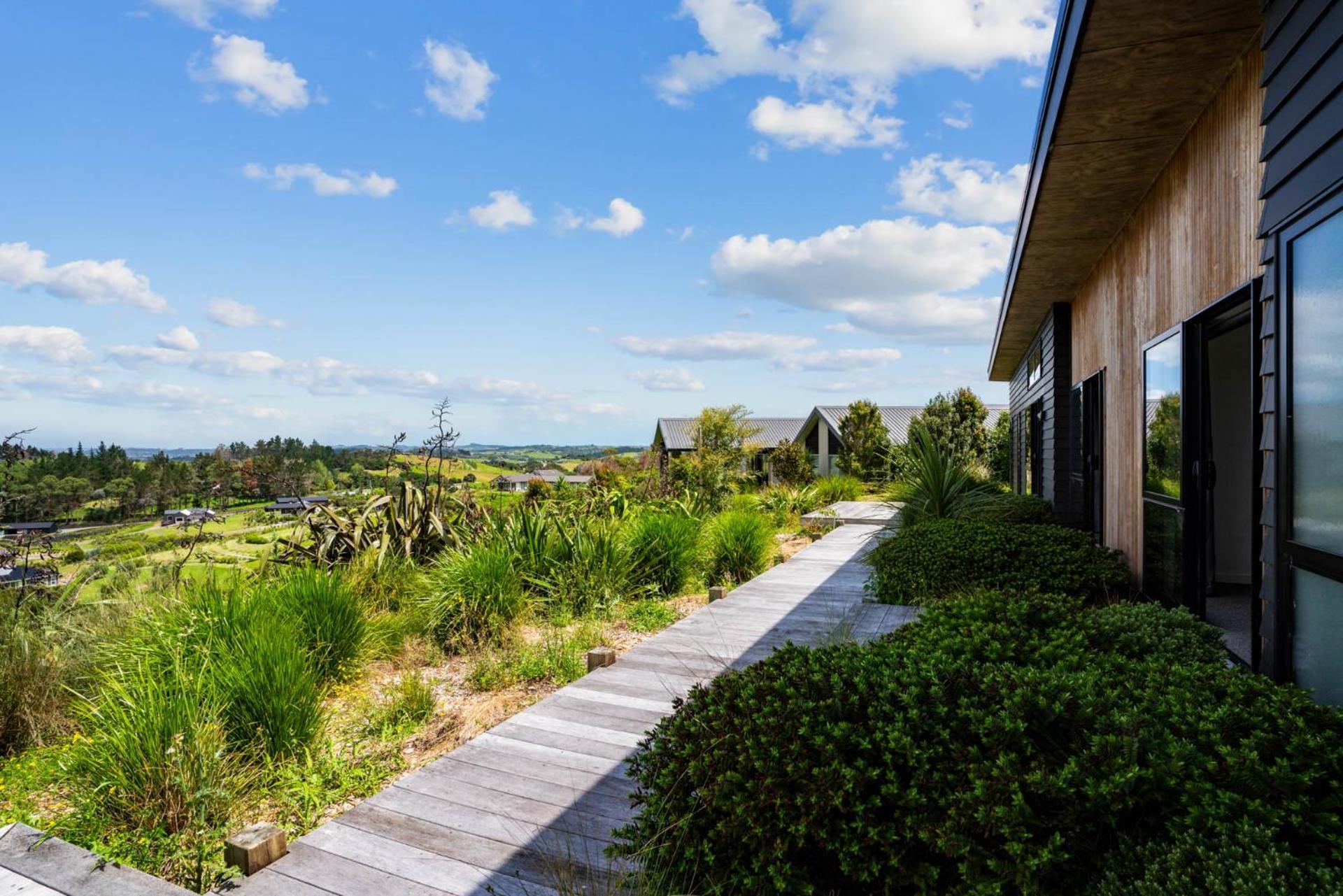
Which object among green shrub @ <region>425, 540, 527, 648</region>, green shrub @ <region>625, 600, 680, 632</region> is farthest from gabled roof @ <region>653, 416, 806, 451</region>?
green shrub @ <region>425, 540, 527, 648</region>

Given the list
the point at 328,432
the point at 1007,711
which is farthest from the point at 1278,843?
the point at 328,432

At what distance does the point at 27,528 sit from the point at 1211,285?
→ 23.2 ft

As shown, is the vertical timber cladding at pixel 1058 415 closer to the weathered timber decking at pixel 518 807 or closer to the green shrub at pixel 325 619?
the weathered timber decking at pixel 518 807

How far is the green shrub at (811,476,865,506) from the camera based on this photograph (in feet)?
51.9

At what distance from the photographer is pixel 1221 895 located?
4.17 feet

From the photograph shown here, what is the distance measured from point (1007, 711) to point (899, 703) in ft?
0.87

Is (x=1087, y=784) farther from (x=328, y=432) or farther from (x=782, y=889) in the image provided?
(x=328, y=432)

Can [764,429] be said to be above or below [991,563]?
above

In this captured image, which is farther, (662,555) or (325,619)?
(662,555)

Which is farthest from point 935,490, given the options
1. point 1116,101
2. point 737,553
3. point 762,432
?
point 762,432

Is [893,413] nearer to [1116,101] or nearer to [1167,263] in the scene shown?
[1167,263]

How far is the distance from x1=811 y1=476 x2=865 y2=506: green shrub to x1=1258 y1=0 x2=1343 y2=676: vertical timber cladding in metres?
12.9

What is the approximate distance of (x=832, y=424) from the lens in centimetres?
3225

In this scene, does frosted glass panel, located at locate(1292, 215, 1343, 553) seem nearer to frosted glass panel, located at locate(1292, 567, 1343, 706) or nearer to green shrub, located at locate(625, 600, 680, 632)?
frosted glass panel, located at locate(1292, 567, 1343, 706)
